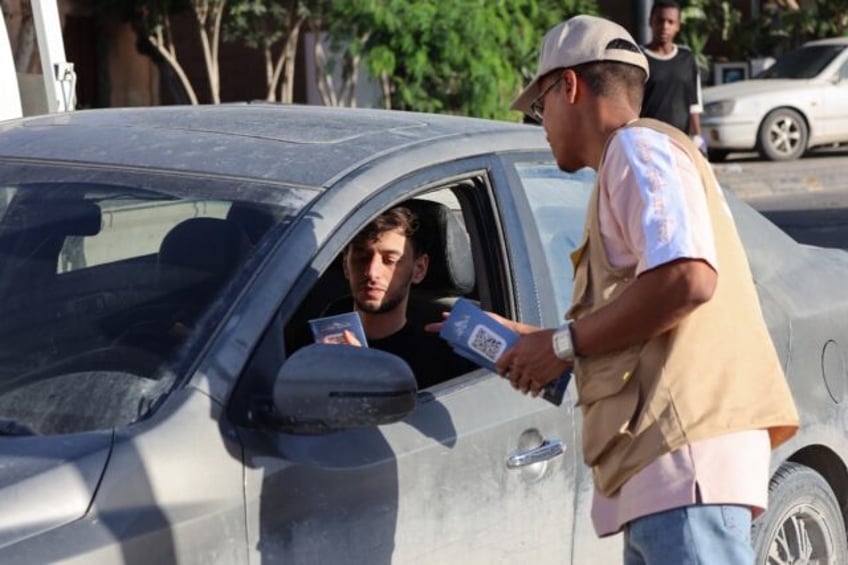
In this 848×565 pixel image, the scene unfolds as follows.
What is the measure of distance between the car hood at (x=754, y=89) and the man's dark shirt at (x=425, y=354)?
1636cm

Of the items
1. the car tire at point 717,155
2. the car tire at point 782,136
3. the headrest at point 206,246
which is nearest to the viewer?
the headrest at point 206,246

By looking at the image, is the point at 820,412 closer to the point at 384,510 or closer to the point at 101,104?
the point at 384,510

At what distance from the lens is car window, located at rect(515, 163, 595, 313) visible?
156 inches

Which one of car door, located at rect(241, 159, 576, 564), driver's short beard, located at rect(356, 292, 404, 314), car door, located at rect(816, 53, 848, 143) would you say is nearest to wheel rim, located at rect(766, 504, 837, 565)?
car door, located at rect(241, 159, 576, 564)

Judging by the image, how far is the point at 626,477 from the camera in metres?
2.98

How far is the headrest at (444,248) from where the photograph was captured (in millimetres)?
4215

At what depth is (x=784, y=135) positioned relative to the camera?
65.6 ft

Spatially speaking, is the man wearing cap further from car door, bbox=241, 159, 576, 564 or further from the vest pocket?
car door, bbox=241, 159, 576, 564

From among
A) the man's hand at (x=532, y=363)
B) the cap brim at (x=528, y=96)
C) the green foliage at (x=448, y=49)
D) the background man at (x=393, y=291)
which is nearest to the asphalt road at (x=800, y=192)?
the green foliage at (x=448, y=49)

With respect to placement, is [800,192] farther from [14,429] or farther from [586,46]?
[14,429]

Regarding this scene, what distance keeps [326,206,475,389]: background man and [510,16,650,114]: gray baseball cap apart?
80 centimetres

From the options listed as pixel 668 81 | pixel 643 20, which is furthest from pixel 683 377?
pixel 643 20

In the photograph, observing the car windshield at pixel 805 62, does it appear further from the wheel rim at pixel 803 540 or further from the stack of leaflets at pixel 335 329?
the stack of leaflets at pixel 335 329

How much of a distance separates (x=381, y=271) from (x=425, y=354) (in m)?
0.23
